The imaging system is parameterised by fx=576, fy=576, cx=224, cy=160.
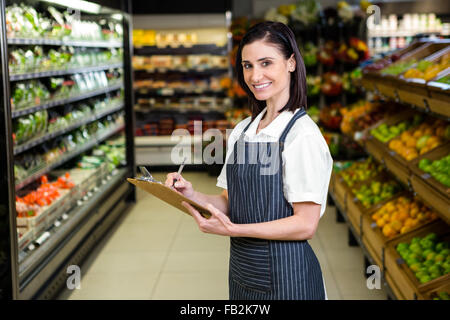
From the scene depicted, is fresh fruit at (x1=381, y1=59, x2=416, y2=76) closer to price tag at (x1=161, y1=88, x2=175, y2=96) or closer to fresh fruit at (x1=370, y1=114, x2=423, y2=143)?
fresh fruit at (x1=370, y1=114, x2=423, y2=143)

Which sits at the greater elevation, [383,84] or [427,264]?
[383,84]

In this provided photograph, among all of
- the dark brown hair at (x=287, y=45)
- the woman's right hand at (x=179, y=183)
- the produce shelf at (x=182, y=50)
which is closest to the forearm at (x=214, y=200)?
the woman's right hand at (x=179, y=183)

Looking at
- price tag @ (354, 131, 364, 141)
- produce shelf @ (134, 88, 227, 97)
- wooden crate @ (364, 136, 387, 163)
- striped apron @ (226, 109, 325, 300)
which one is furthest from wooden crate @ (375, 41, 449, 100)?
produce shelf @ (134, 88, 227, 97)

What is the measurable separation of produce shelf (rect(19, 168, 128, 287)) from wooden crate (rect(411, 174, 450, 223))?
2177 mm

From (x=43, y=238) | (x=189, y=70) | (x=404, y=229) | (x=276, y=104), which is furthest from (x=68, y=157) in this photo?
(x=189, y=70)

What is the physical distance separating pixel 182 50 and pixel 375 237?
18.4 feet

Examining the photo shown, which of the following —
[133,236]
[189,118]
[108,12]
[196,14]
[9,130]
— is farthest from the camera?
[189,118]

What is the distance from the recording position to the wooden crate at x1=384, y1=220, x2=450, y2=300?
8.84 ft

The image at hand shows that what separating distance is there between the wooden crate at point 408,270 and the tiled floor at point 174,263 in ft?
1.73

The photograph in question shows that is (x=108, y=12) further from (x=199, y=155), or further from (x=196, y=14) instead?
(x=199, y=155)

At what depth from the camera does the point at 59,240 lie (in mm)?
3877

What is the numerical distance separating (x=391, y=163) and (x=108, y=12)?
11.3ft

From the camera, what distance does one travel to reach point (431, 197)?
287cm
